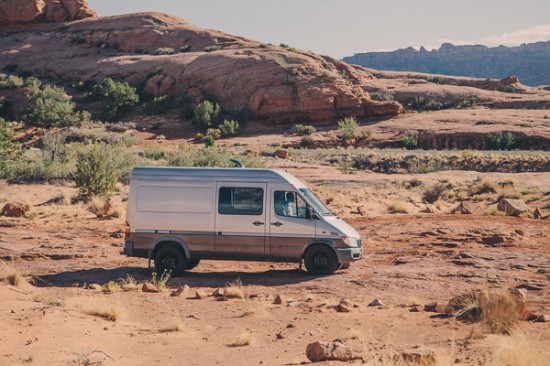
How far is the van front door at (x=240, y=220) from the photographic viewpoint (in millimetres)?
12914

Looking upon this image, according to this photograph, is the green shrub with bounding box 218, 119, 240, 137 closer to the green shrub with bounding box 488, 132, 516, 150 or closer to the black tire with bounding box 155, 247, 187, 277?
the green shrub with bounding box 488, 132, 516, 150

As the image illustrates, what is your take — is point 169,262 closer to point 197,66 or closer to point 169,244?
point 169,244

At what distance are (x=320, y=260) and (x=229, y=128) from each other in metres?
42.0

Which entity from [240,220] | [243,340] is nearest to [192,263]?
[240,220]

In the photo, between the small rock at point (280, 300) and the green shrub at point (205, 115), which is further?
the green shrub at point (205, 115)

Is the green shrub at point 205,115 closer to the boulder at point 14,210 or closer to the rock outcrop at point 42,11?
the boulder at point 14,210

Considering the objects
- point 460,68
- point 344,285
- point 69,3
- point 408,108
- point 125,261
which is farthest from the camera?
point 460,68

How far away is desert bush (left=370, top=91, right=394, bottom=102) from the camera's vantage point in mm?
62312

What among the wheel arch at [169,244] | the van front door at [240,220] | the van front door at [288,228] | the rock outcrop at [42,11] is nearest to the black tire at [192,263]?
the wheel arch at [169,244]

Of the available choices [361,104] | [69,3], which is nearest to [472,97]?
[361,104]

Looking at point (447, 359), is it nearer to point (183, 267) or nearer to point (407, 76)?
point (183, 267)

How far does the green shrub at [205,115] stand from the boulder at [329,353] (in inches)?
1924

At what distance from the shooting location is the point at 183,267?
519 inches

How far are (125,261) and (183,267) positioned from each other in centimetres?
246
